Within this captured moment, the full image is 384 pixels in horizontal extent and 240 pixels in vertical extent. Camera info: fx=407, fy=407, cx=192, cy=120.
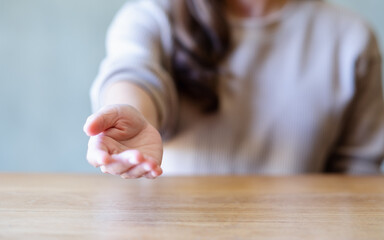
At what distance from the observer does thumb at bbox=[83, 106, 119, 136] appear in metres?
0.31

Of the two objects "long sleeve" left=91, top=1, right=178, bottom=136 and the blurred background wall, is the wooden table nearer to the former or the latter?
"long sleeve" left=91, top=1, right=178, bottom=136

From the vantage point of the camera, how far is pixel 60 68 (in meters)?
1.30

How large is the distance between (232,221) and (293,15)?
64 cm

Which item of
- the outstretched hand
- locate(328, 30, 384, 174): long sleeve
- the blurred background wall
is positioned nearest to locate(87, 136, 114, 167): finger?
the outstretched hand

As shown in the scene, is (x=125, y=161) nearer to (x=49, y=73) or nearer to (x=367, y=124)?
(x=367, y=124)

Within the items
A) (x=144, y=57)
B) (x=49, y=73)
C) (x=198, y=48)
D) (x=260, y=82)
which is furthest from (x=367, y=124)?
(x=49, y=73)

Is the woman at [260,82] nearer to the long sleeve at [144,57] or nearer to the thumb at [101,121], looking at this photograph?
the long sleeve at [144,57]

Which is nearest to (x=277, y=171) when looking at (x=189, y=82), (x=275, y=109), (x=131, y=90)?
(x=275, y=109)

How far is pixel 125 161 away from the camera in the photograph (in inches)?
11.7

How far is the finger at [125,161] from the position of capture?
296mm

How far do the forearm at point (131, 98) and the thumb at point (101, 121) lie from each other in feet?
0.53

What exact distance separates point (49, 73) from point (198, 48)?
717 mm

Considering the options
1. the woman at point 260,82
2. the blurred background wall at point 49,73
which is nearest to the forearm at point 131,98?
the woman at point 260,82

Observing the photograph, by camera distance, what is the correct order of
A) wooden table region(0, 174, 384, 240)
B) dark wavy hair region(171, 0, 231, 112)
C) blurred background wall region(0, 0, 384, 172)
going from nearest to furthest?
wooden table region(0, 174, 384, 240) → dark wavy hair region(171, 0, 231, 112) → blurred background wall region(0, 0, 384, 172)
